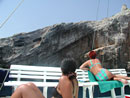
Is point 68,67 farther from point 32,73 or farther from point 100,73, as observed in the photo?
point 100,73

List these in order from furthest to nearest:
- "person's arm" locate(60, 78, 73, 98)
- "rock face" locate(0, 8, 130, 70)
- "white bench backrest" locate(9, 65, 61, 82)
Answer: "rock face" locate(0, 8, 130, 70) → "white bench backrest" locate(9, 65, 61, 82) → "person's arm" locate(60, 78, 73, 98)

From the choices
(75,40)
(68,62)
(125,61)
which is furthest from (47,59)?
(68,62)

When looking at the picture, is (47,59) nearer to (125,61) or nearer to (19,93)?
(125,61)

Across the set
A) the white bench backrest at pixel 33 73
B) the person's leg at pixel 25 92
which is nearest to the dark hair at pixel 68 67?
the person's leg at pixel 25 92

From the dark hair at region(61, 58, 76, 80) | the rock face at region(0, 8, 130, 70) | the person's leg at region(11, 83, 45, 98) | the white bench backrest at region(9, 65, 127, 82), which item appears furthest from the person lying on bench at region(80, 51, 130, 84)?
the rock face at region(0, 8, 130, 70)

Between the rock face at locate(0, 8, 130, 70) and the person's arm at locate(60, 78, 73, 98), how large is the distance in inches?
514

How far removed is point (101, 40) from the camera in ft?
48.0

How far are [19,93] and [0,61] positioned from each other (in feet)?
50.9

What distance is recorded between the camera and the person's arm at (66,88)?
3.43ft

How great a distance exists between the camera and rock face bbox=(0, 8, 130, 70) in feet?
45.8

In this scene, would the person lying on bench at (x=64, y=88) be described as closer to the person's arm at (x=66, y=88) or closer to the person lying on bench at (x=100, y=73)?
the person's arm at (x=66, y=88)

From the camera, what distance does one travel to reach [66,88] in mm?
1056

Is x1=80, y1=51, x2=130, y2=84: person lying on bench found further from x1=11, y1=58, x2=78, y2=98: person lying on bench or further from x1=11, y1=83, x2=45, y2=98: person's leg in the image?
x1=11, y1=83, x2=45, y2=98: person's leg

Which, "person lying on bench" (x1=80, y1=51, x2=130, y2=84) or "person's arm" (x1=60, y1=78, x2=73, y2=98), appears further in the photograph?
"person lying on bench" (x1=80, y1=51, x2=130, y2=84)
